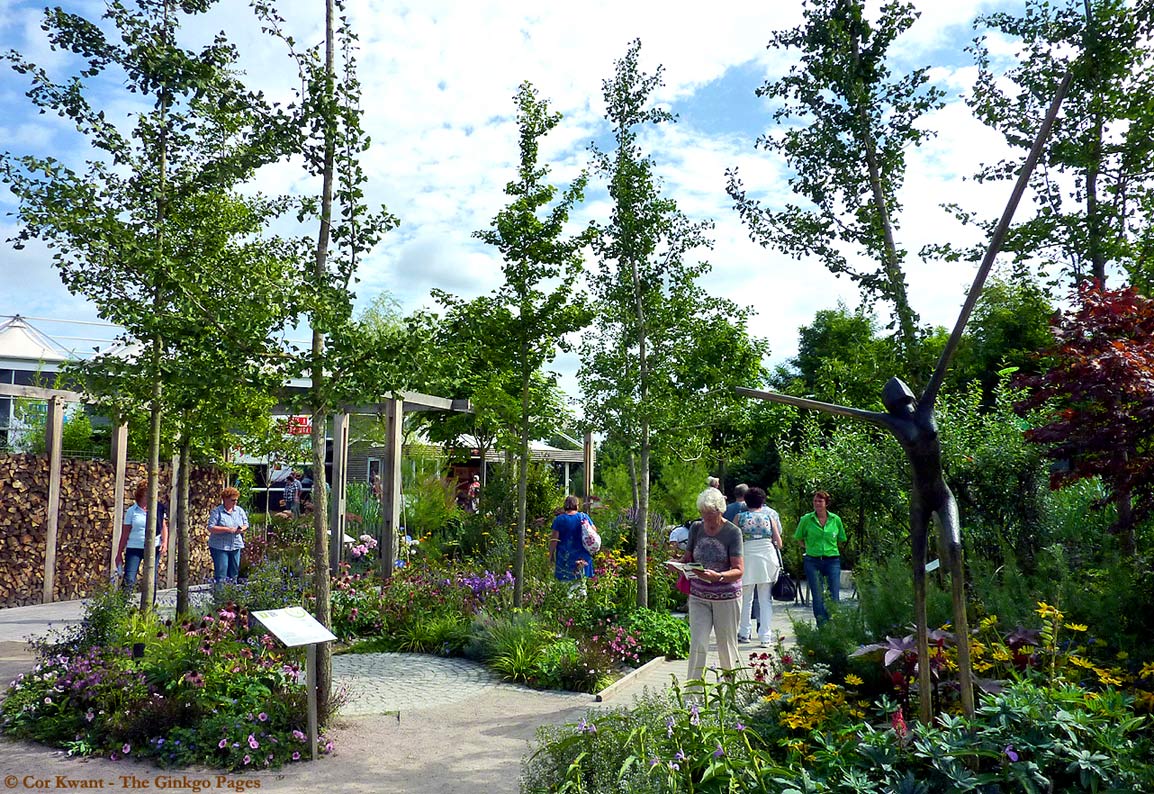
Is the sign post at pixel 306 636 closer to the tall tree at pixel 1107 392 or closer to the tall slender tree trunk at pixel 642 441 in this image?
the tall slender tree trunk at pixel 642 441

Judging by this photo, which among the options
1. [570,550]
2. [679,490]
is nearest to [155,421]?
[570,550]

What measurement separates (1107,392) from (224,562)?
31.1 ft

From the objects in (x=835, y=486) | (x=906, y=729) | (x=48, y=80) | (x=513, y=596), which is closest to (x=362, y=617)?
(x=513, y=596)

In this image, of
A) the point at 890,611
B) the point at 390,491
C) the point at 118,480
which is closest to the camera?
the point at 890,611

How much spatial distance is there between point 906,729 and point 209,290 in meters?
5.55

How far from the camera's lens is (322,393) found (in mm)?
5855

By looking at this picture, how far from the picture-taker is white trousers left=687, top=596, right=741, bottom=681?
20.4 feet

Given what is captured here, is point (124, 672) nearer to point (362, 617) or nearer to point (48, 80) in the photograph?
point (362, 617)

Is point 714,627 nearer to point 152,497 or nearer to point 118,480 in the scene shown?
point 152,497

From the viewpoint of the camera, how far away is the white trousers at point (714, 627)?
6223 millimetres

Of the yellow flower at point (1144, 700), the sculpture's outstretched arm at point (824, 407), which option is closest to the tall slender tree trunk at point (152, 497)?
the sculpture's outstretched arm at point (824, 407)

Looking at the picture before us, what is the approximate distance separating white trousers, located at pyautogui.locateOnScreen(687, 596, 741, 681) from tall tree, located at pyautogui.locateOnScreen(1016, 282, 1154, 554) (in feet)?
8.01

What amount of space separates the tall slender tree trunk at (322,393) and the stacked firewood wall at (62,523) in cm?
560

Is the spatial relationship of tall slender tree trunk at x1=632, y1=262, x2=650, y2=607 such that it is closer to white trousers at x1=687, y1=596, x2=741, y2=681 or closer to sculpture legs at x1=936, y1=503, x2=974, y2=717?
white trousers at x1=687, y1=596, x2=741, y2=681
